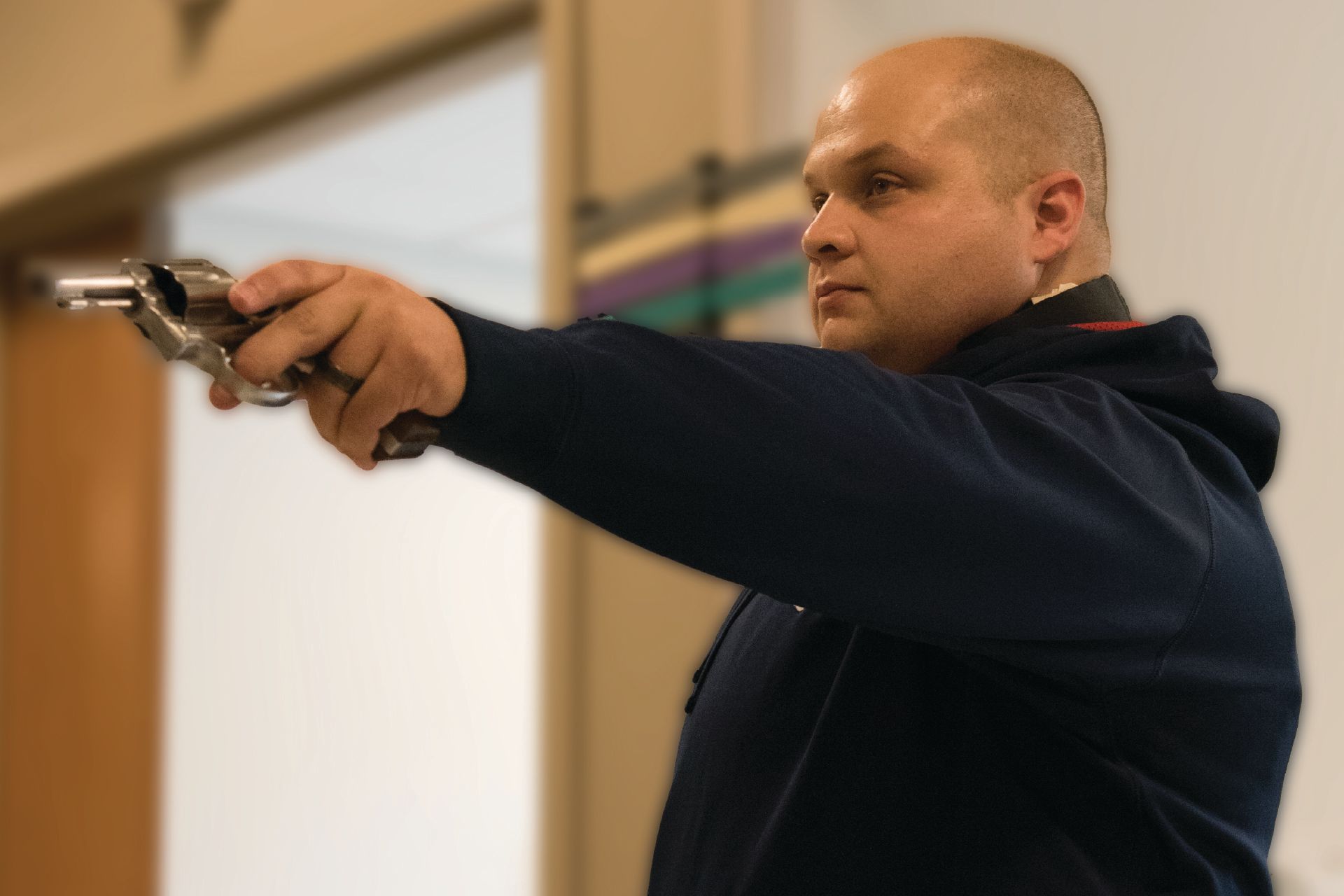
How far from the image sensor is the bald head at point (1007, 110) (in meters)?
0.92

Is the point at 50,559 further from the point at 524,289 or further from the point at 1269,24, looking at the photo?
the point at 1269,24

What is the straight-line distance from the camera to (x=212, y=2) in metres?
2.87

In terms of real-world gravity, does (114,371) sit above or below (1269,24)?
below

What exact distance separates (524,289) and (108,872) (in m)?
1.93

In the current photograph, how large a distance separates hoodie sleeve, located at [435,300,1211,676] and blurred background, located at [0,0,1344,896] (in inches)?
37.7

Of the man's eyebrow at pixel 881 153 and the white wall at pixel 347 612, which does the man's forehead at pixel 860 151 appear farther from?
the white wall at pixel 347 612

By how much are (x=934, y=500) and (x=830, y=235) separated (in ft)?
1.00

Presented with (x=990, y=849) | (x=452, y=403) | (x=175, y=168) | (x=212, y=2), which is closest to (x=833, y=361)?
(x=452, y=403)

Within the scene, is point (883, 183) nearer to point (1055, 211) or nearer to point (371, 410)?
point (1055, 211)

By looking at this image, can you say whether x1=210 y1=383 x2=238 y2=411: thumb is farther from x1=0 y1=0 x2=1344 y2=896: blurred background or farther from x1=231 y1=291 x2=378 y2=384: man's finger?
x1=0 y1=0 x2=1344 y2=896: blurred background

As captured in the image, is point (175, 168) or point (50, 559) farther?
point (50, 559)

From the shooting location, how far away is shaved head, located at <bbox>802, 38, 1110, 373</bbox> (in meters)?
0.90

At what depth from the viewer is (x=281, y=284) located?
60cm

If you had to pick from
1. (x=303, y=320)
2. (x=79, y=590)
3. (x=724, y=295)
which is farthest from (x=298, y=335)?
(x=79, y=590)
